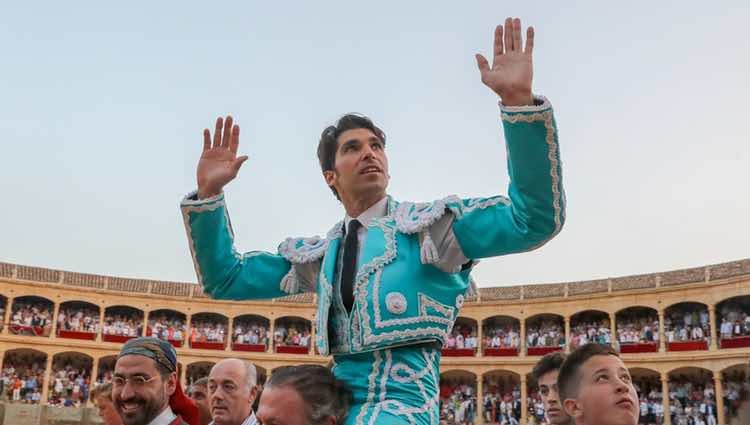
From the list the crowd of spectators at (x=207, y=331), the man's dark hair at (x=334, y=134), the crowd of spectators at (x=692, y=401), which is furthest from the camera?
the crowd of spectators at (x=207, y=331)

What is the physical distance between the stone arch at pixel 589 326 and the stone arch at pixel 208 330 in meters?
14.6

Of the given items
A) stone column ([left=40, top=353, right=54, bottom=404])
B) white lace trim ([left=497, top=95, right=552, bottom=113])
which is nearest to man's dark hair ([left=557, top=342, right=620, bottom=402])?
white lace trim ([left=497, top=95, right=552, bottom=113])

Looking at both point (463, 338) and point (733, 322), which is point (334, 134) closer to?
point (733, 322)

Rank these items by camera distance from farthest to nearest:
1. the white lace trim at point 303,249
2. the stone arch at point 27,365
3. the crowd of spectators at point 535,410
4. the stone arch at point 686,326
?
the stone arch at point 27,365 → the stone arch at point 686,326 → the crowd of spectators at point 535,410 → the white lace trim at point 303,249

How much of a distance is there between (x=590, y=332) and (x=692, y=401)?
13.9ft

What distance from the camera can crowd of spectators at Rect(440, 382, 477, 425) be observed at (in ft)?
92.1

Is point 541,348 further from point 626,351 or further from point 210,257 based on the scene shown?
point 210,257

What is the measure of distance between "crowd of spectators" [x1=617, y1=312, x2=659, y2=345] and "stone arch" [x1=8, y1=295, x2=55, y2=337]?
74.8 feet

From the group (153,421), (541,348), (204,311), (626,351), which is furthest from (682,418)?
(153,421)

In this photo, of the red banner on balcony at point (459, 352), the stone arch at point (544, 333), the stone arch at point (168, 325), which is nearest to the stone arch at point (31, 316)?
the stone arch at point (168, 325)

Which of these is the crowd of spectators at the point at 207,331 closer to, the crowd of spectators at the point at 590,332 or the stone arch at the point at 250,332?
the stone arch at the point at 250,332

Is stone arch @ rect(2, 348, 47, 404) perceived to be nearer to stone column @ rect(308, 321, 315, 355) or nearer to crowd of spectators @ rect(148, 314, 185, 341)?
crowd of spectators @ rect(148, 314, 185, 341)

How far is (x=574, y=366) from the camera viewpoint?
2.82 meters

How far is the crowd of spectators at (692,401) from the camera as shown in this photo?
24.6 m
